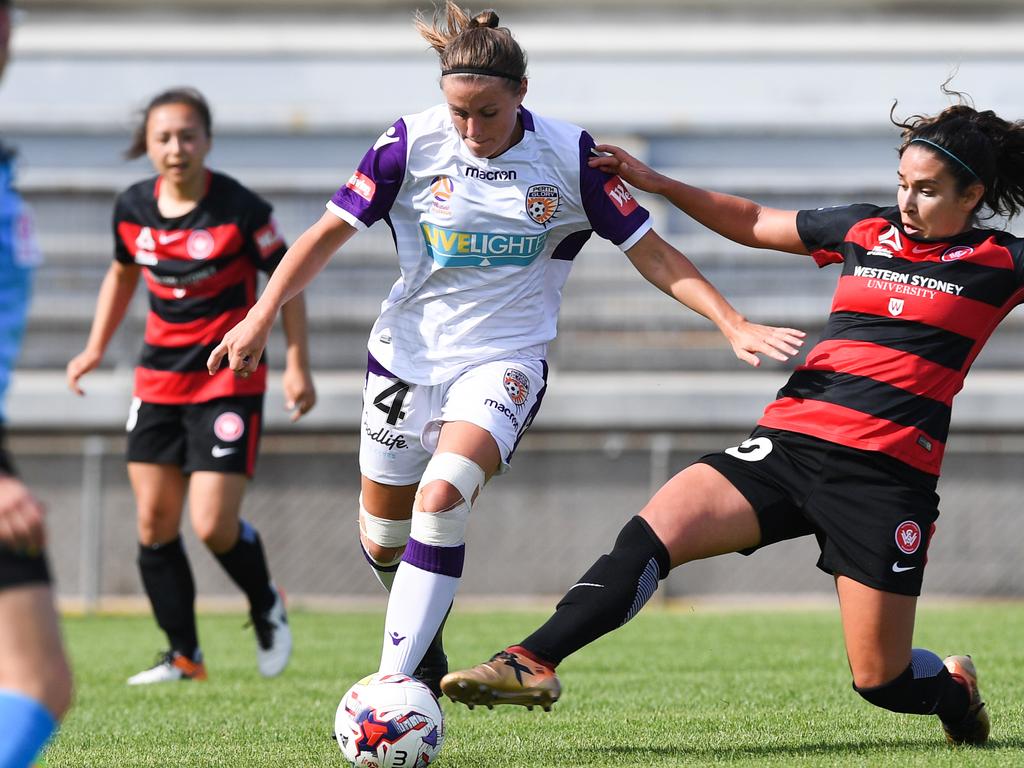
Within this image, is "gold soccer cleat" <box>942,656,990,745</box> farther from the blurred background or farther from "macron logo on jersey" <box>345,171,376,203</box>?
the blurred background

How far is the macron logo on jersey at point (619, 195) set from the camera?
15.9 ft

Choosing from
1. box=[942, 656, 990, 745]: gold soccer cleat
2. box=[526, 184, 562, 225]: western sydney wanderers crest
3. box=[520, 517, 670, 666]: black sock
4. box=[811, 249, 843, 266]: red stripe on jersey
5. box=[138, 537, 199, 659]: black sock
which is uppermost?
box=[526, 184, 562, 225]: western sydney wanderers crest

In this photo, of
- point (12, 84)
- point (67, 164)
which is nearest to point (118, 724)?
point (67, 164)

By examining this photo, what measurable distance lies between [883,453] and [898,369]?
0.26 m

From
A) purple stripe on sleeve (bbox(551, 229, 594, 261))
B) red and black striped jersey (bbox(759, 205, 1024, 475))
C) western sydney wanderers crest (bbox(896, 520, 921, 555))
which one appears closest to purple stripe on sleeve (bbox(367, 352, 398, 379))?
purple stripe on sleeve (bbox(551, 229, 594, 261))

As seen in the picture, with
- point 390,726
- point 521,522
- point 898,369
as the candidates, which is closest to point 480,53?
point 898,369

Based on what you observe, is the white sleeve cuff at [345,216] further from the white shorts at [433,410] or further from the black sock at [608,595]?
the black sock at [608,595]

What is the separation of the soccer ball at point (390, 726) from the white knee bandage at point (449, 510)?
45cm

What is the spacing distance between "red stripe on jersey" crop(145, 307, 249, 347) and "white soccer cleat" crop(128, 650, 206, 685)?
1.45 meters

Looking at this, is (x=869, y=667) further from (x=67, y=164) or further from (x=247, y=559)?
(x=67, y=164)

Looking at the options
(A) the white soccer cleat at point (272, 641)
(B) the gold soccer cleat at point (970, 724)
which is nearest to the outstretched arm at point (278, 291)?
(B) the gold soccer cleat at point (970, 724)

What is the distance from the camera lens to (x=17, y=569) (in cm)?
281

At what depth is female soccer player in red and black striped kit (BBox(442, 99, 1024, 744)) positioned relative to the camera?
4.40m

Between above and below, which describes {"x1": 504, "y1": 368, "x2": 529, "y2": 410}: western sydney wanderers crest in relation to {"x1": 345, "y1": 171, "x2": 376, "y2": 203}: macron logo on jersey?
below
